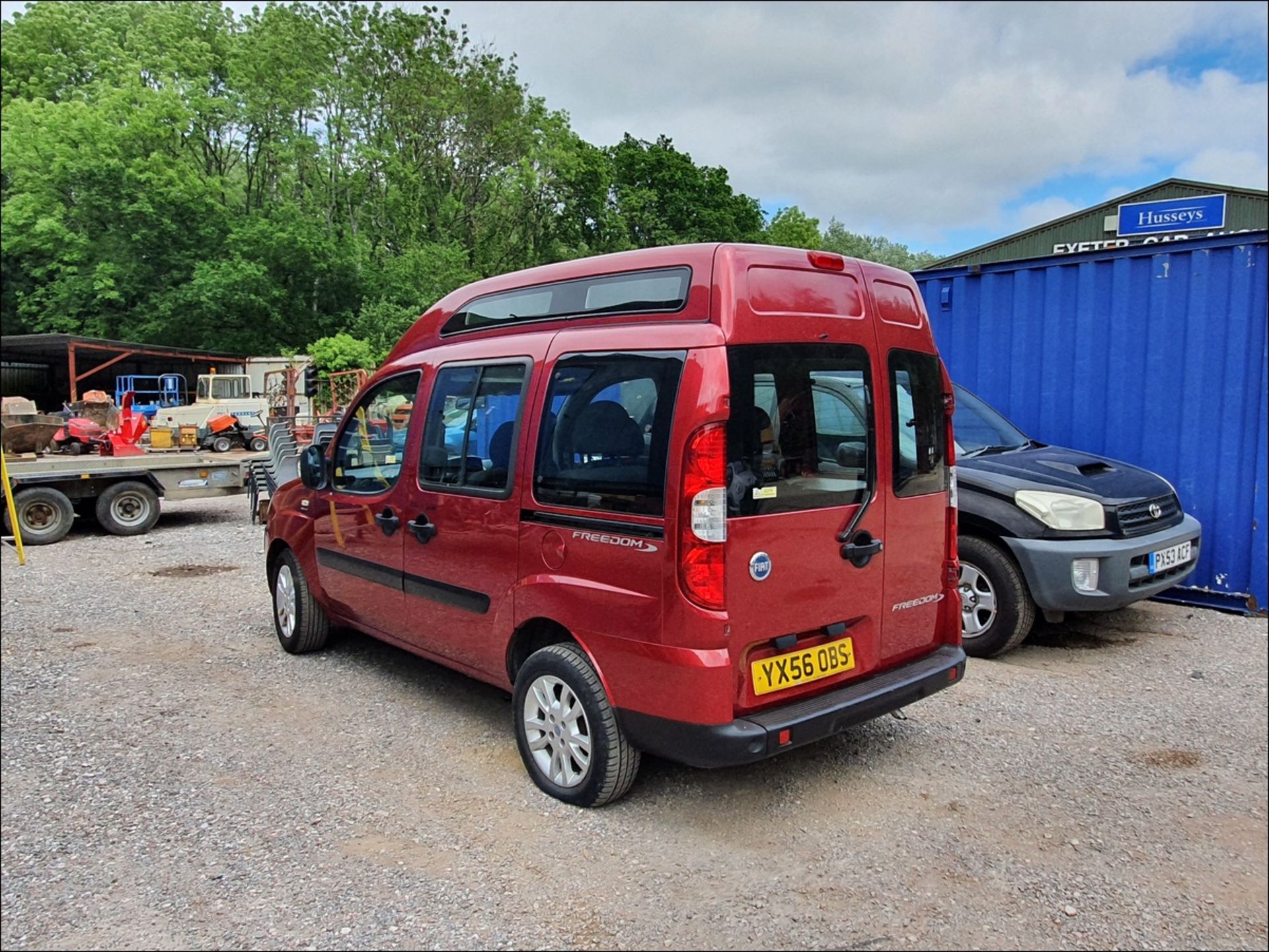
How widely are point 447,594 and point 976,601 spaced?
3.33 m

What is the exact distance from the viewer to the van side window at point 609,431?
306 centimetres

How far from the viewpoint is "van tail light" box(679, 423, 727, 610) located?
2924 millimetres

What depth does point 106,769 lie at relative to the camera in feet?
12.5

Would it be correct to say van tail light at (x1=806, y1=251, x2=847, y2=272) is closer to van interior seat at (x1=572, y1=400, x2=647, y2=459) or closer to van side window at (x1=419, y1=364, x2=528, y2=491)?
van interior seat at (x1=572, y1=400, x2=647, y2=459)

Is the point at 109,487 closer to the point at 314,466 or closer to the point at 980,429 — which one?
the point at 314,466

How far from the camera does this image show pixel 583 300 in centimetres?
363

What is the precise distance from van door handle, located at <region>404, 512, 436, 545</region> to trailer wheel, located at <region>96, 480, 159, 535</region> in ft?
26.7

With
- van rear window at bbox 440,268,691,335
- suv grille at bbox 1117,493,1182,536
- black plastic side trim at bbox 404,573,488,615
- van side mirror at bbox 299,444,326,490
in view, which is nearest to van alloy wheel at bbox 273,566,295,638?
van side mirror at bbox 299,444,326,490

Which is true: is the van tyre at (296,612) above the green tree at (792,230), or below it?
below

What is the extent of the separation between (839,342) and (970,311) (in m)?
4.75

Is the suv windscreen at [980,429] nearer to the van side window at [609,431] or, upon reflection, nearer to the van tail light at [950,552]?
the van tail light at [950,552]

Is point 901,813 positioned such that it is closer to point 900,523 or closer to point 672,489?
point 900,523

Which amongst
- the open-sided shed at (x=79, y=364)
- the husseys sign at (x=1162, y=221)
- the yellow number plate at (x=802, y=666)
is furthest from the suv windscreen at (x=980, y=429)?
the open-sided shed at (x=79, y=364)

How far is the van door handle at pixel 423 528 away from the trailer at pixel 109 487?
7.94 metres
